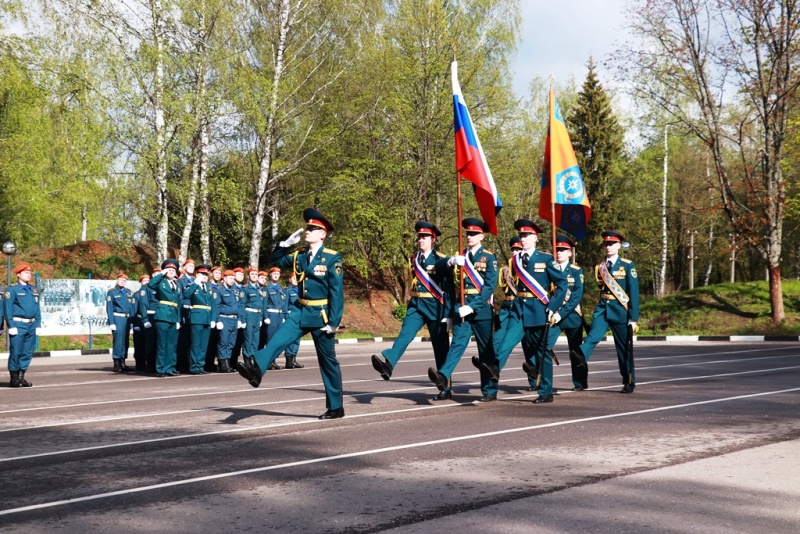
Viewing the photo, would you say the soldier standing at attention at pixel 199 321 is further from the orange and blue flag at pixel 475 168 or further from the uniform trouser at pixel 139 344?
the orange and blue flag at pixel 475 168

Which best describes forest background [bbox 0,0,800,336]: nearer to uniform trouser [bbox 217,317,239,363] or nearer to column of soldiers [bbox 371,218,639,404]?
uniform trouser [bbox 217,317,239,363]

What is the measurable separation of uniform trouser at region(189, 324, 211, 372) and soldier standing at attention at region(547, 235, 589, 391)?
24.0 ft

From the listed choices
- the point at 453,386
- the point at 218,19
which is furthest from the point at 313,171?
the point at 453,386

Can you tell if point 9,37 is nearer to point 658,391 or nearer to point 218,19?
point 218,19

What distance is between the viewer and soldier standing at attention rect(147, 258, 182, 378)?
648 inches

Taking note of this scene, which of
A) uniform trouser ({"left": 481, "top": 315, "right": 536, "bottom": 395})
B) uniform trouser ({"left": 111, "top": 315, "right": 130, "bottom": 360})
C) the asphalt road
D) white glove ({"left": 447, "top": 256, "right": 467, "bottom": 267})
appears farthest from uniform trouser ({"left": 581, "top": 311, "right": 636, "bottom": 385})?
uniform trouser ({"left": 111, "top": 315, "right": 130, "bottom": 360})

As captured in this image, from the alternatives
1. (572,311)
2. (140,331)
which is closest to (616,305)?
(572,311)

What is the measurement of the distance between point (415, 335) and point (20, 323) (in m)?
7.12

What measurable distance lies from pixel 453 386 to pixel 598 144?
1745 inches

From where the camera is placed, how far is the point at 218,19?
95.0 feet

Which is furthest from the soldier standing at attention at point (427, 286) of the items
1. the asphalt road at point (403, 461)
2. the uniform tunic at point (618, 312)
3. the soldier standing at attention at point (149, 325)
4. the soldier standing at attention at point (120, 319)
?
the soldier standing at attention at point (120, 319)

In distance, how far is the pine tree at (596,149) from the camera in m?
55.1

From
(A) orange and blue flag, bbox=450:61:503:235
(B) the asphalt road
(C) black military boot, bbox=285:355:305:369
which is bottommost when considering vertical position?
(B) the asphalt road

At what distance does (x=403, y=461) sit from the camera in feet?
22.9
